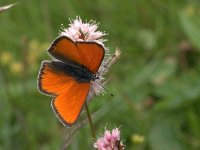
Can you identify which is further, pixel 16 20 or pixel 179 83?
pixel 16 20

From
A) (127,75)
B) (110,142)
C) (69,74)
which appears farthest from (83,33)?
(127,75)

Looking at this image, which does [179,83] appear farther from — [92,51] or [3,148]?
[92,51]

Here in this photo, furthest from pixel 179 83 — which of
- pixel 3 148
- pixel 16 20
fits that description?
pixel 16 20

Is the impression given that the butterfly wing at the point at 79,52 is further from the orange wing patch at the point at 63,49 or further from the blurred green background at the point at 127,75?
the blurred green background at the point at 127,75

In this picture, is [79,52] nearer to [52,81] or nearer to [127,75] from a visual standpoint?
[52,81]

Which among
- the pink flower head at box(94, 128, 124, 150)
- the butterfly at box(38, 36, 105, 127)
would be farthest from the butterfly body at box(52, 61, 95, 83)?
the pink flower head at box(94, 128, 124, 150)

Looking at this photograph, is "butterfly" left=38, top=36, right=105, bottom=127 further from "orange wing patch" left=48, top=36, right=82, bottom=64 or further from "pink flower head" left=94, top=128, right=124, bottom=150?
"pink flower head" left=94, top=128, right=124, bottom=150
